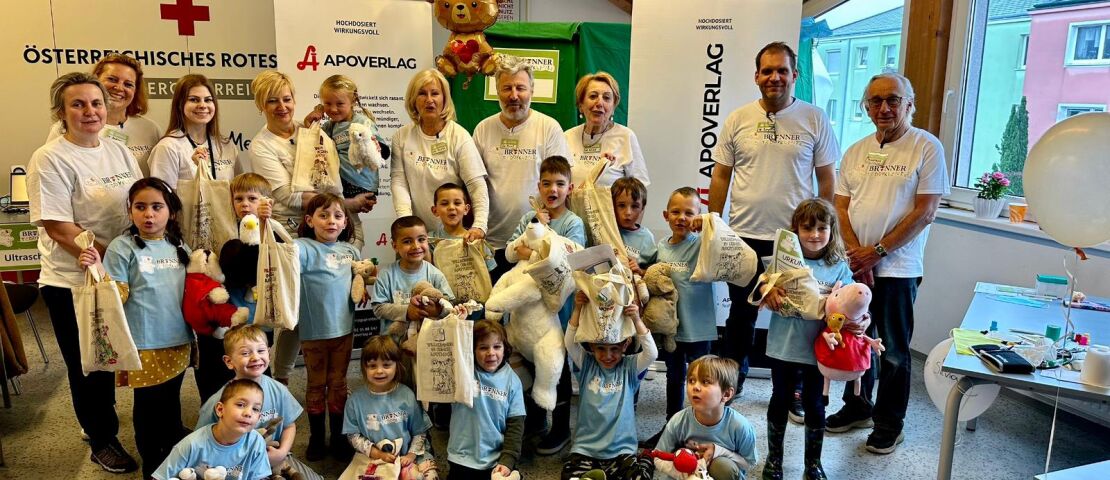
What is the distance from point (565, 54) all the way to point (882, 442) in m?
2.87

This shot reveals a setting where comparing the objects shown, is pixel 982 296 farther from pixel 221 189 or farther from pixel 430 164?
pixel 221 189

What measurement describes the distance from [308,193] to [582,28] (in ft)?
7.83

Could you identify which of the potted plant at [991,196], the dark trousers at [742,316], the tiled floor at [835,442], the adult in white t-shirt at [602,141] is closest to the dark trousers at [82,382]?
the tiled floor at [835,442]

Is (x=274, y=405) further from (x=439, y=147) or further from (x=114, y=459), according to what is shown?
(x=439, y=147)

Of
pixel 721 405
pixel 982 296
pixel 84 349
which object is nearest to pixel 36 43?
pixel 84 349

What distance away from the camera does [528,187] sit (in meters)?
3.03

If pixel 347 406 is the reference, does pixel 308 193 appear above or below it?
above

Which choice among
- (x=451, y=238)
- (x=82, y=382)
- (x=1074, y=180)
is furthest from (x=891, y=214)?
(x=82, y=382)

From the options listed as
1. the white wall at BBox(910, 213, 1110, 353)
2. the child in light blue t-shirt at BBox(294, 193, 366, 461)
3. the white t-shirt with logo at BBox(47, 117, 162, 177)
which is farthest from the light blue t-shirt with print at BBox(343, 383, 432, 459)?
the white wall at BBox(910, 213, 1110, 353)

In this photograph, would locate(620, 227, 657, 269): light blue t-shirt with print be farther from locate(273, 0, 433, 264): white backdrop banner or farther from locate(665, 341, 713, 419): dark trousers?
locate(273, 0, 433, 264): white backdrop banner

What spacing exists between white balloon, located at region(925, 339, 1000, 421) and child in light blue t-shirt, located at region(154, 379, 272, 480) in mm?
2273

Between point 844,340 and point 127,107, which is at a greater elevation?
point 127,107

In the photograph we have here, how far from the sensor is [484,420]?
8.40 ft

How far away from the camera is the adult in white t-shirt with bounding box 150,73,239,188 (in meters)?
2.70
